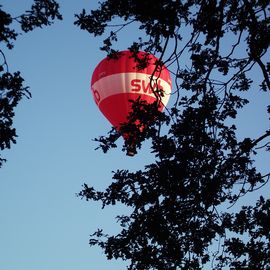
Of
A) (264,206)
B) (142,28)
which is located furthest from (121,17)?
(264,206)

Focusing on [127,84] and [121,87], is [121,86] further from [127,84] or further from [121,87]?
[127,84]

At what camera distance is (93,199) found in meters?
6.09

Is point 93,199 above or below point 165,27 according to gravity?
below

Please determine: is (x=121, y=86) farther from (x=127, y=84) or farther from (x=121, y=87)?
(x=127, y=84)

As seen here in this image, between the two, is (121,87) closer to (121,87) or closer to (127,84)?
(121,87)

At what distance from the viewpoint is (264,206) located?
5797 mm

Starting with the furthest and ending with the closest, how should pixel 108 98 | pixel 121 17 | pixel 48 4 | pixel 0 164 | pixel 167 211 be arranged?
pixel 108 98 < pixel 121 17 < pixel 167 211 < pixel 48 4 < pixel 0 164

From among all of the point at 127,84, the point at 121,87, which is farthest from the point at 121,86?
the point at 127,84

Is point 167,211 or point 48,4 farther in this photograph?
point 167,211

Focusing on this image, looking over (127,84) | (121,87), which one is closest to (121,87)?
(121,87)

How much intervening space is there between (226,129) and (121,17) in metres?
2.33

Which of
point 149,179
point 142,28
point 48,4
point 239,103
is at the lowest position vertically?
point 149,179

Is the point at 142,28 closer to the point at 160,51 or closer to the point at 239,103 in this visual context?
the point at 160,51

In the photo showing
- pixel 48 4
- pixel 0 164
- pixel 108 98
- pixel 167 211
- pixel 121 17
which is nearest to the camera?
pixel 0 164
